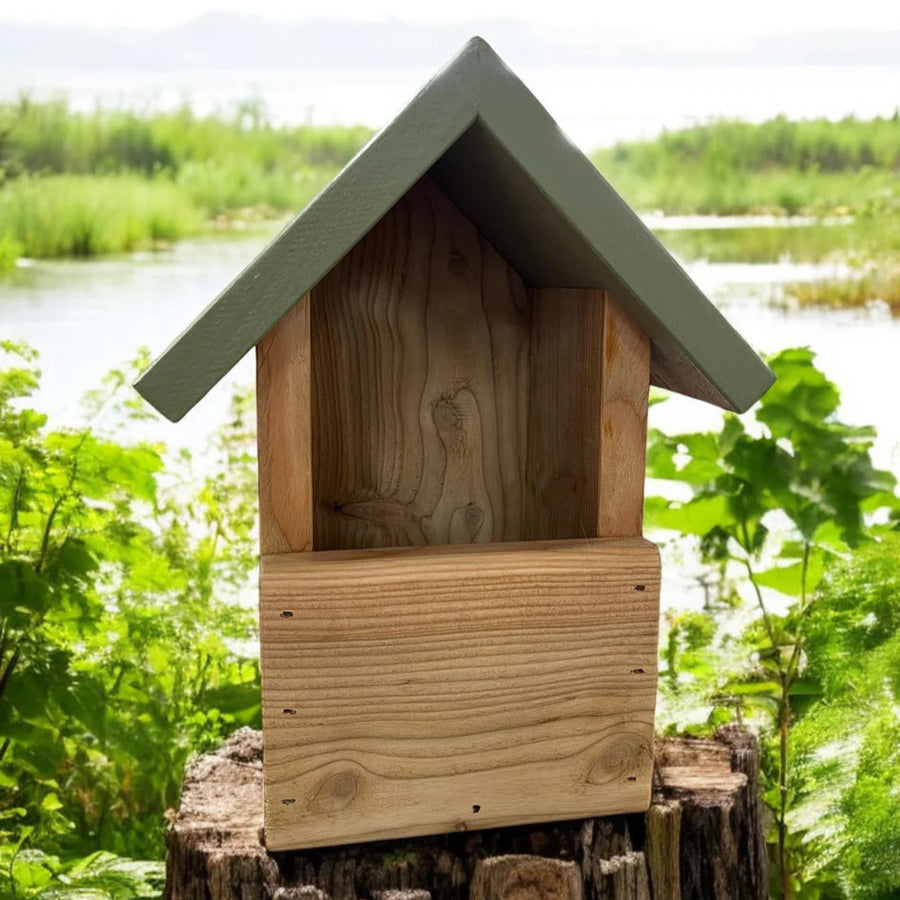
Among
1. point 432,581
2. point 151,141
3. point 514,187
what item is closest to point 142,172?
point 151,141

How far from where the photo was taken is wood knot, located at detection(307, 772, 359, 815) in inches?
64.9

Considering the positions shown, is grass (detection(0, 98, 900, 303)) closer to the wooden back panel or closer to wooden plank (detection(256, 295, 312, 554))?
the wooden back panel

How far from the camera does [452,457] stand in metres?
1.99

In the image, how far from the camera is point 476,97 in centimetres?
149

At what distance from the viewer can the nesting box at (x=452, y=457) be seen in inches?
58.8

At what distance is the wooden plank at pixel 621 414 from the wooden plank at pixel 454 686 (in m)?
0.06

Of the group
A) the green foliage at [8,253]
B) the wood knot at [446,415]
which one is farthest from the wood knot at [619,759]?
the green foliage at [8,253]

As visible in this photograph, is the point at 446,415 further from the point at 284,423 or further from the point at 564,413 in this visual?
the point at 284,423

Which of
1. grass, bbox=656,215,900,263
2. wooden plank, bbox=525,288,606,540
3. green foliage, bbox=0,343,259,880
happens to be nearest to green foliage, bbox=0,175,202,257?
green foliage, bbox=0,343,259,880

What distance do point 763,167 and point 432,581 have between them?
8.28 ft

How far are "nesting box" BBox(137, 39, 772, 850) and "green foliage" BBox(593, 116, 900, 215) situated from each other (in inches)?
73.6

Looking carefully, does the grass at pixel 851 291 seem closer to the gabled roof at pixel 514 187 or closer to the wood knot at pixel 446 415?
the wood knot at pixel 446 415

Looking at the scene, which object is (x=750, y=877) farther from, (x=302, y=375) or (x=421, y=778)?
(x=302, y=375)

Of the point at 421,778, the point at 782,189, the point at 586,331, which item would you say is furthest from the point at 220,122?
the point at 421,778
